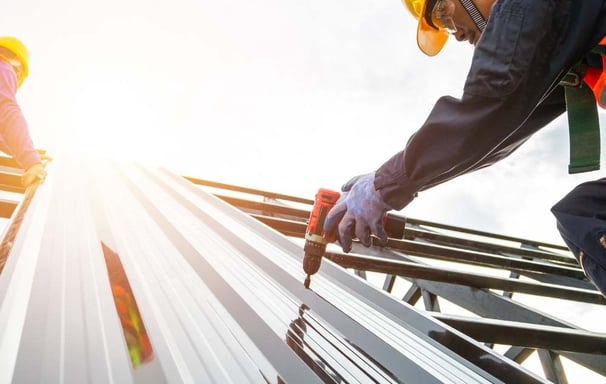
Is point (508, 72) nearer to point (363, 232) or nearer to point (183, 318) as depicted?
point (363, 232)

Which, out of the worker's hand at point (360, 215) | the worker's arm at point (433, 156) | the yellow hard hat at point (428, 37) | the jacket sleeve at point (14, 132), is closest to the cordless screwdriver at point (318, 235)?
the worker's hand at point (360, 215)

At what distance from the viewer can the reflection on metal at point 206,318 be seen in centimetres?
66

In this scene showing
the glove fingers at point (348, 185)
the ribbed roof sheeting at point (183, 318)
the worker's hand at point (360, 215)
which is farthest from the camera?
the glove fingers at point (348, 185)

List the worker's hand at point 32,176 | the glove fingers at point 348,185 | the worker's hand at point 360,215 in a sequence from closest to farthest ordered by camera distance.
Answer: the worker's hand at point 360,215 < the glove fingers at point 348,185 < the worker's hand at point 32,176

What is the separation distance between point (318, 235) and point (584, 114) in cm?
106

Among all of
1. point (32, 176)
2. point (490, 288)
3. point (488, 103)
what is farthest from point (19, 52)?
point (490, 288)

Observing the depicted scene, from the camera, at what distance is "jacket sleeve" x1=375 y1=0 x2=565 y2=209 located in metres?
0.95

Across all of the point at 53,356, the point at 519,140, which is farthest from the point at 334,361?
the point at 519,140

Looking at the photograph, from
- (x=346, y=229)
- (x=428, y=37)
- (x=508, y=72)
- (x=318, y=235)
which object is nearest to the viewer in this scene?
(x=508, y=72)

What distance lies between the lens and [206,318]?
2.76ft

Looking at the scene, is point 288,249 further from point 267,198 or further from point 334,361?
point 267,198

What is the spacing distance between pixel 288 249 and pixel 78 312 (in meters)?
0.83

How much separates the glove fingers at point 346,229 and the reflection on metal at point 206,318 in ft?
0.64

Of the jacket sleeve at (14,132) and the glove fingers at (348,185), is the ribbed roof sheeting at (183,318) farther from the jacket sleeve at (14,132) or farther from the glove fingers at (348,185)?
the jacket sleeve at (14,132)
